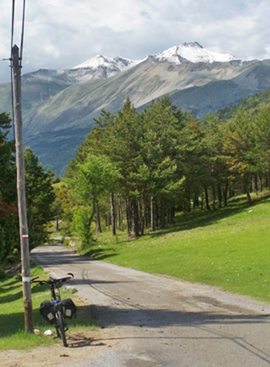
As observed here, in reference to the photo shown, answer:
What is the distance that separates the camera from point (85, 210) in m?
70.8

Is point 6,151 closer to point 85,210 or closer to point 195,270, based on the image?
point 195,270

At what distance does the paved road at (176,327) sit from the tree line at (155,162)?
43.7m

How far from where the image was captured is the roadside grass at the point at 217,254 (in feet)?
99.6

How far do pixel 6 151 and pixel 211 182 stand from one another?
57182mm

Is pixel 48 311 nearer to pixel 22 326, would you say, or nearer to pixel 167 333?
pixel 167 333

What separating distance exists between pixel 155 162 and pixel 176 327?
2373 inches

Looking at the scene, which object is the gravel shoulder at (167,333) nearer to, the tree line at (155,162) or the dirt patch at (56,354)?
the dirt patch at (56,354)

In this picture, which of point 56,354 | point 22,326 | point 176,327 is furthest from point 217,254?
point 56,354

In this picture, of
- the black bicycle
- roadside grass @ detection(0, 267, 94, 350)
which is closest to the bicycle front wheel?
the black bicycle

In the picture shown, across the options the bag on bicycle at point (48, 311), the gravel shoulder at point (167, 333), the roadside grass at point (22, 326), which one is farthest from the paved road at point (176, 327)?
the bag on bicycle at point (48, 311)

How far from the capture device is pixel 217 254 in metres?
42.8

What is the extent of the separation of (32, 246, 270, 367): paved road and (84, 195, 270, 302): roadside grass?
2.19 m

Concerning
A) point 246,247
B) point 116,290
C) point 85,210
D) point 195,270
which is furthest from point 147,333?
point 85,210

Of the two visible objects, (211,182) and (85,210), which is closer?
(85,210)
